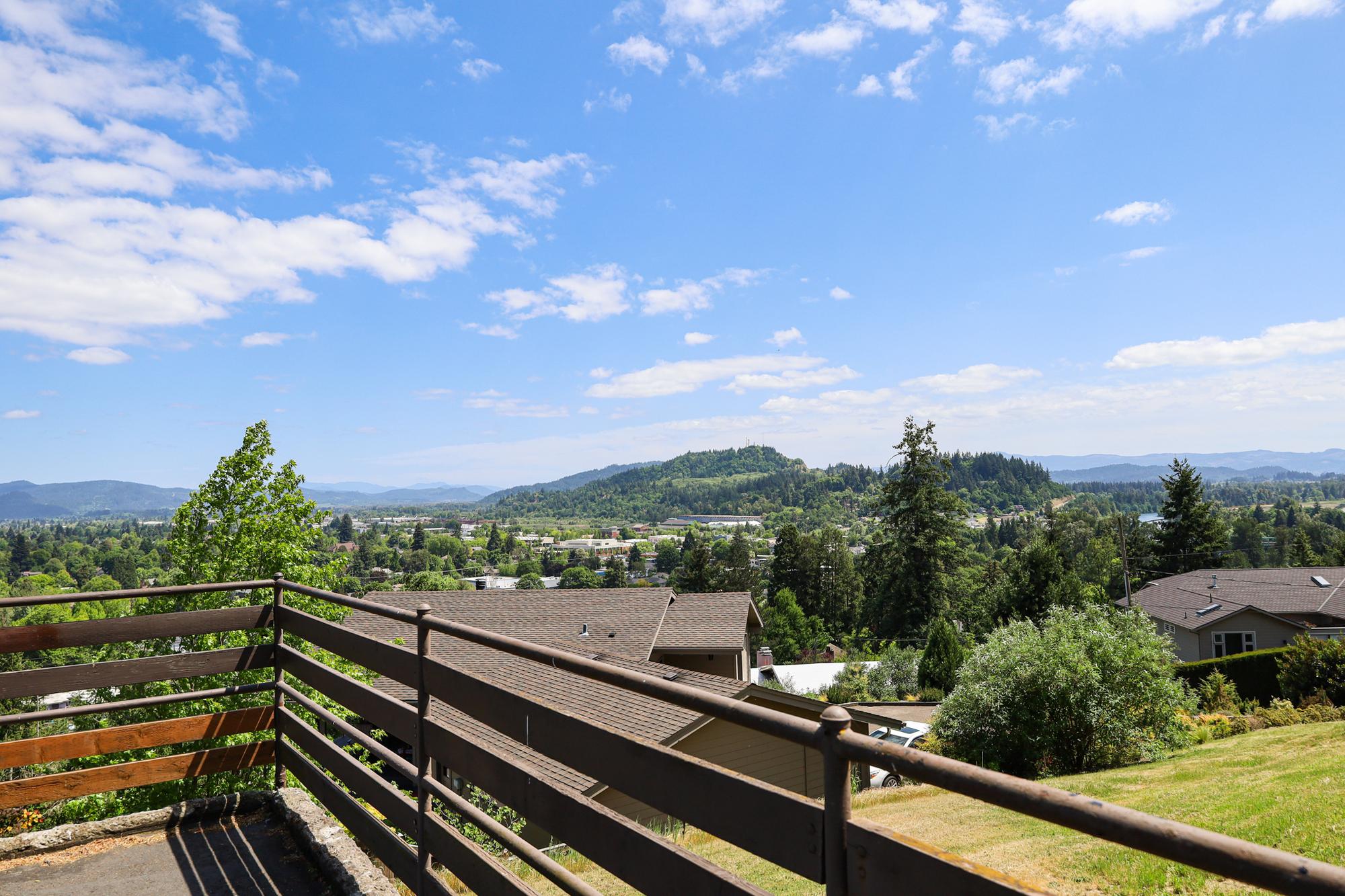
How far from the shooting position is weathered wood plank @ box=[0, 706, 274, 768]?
4543 millimetres

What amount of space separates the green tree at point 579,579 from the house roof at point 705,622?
77789 mm

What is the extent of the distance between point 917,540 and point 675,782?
173ft

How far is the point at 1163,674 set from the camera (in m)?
18.7

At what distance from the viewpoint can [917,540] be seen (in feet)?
170

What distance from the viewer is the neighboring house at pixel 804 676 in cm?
3869

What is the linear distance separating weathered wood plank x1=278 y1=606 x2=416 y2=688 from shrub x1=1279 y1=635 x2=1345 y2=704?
24.6 m

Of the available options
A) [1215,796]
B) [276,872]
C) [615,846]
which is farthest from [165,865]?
[1215,796]

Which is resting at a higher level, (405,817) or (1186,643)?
(405,817)

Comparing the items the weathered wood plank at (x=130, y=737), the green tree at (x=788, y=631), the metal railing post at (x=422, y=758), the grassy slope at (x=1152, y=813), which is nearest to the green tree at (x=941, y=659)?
the grassy slope at (x=1152, y=813)

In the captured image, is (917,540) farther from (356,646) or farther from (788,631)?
(356,646)

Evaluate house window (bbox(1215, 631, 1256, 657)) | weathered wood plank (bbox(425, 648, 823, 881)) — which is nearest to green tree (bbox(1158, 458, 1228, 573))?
house window (bbox(1215, 631, 1256, 657))

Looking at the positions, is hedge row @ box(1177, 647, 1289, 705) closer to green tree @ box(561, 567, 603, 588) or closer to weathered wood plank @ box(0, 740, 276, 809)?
weathered wood plank @ box(0, 740, 276, 809)

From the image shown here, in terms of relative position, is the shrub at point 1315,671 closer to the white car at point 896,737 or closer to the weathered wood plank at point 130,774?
the white car at point 896,737

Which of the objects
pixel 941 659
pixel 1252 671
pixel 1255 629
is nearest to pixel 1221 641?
pixel 1255 629
